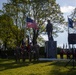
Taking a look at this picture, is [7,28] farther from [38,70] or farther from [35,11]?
[38,70]

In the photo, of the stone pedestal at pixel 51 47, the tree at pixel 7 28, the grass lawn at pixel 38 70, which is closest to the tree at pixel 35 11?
the tree at pixel 7 28

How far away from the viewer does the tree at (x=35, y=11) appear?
187ft

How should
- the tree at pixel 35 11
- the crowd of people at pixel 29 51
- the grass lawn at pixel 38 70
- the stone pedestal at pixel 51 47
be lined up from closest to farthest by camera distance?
the grass lawn at pixel 38 70 < the crowd of people at pixel 29 51 < the stone pedestal at pixel 51 47 < the tree at pixel 35 11

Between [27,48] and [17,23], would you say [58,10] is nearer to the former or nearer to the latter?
[17,23]

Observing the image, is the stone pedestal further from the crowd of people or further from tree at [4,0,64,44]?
tree at [4,0,64,44]

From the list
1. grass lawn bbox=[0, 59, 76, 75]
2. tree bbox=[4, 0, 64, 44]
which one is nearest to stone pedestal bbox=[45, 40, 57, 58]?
grass lawn bbox=[0, 59, 76, 75]

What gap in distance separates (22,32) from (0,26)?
5313mm

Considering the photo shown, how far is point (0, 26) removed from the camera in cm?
6047

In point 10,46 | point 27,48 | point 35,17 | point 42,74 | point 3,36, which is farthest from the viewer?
point 10,46

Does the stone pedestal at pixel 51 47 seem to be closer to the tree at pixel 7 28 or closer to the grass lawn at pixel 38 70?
the grass lawn at pixel 38 70

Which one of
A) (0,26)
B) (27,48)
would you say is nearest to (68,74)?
(27,48)

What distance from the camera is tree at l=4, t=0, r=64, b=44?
5709 cm

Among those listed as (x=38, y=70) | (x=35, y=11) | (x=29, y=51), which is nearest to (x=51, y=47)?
(x=29, y=51)

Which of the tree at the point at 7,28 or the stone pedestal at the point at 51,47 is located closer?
the stone pedestal at the point at 51,47
